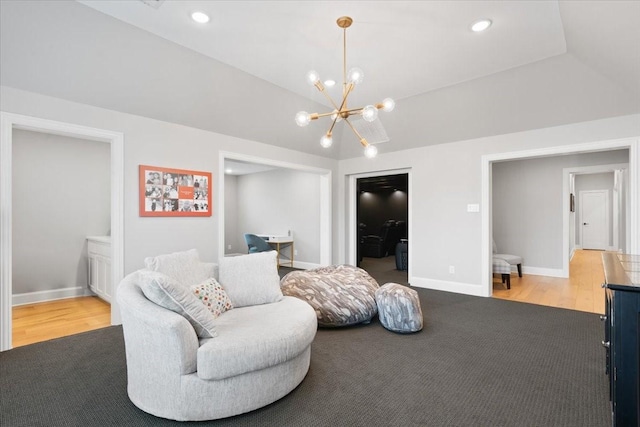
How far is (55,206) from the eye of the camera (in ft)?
15.5

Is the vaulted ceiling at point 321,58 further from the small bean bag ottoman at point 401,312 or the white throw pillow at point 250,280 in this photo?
the small bean bag ottoman at point 401,312

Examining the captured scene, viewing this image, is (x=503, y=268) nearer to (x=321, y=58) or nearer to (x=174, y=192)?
(x=321, y=58)

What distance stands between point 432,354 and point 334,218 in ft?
13.6

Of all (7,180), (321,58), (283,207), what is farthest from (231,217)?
(321,58)

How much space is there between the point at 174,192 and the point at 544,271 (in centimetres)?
718

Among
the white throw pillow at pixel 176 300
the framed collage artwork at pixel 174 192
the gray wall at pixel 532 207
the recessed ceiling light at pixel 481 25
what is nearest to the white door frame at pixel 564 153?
the gray wall at pixel 532 207

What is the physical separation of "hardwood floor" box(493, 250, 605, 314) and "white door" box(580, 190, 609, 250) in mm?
4402

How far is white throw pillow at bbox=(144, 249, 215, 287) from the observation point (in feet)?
8.47

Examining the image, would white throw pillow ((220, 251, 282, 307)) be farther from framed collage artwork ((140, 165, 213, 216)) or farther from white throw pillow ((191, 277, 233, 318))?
framed collage artwork ((140, 165, 213, 216))

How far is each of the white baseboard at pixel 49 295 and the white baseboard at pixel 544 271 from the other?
8.34 metres

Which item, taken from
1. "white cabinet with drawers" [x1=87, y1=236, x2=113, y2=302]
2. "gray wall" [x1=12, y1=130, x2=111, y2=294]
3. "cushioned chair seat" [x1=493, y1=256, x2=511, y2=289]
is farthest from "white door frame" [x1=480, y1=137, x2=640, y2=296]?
"gray wall" [x1=12, y1=130, x2=111, y2=294]

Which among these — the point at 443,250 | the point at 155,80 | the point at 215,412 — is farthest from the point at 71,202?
the point at 443,250

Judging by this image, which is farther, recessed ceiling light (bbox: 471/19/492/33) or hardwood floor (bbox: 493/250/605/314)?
hardwood floor (bbox: 493/250/605/314)

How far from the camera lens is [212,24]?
9.50 ft
